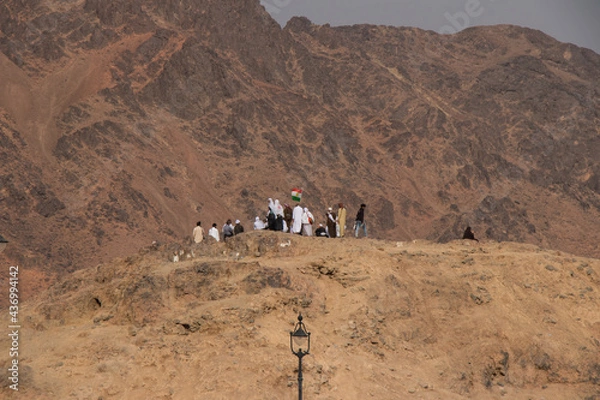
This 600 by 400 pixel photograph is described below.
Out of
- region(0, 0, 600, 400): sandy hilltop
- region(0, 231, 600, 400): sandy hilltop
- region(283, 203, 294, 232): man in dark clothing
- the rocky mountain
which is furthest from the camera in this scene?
the rocky mountain

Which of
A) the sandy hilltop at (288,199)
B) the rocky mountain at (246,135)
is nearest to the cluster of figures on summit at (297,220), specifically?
the sandy hilltop at (288,199)

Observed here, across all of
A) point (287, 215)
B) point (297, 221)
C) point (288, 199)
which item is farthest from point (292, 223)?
point (288, 199)

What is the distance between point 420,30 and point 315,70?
26570 millimetres

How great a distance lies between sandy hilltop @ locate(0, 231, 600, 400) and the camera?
18.9 m

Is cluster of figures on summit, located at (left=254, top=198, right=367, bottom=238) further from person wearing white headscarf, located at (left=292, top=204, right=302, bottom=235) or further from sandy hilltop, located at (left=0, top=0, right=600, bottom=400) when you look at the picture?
sandy hilltop, located at (left=0, top=0, right=600, bottom=400)

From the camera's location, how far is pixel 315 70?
81.9 meters

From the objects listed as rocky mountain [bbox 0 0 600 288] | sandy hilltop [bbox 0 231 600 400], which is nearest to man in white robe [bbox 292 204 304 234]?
sandy hilltop [bbox 0 231 600 400]

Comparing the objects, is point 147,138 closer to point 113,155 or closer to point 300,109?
point 113,155

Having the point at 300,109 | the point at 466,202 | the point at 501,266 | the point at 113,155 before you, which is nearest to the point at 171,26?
the point at 300,109

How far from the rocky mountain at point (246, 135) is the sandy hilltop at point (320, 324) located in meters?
23.7

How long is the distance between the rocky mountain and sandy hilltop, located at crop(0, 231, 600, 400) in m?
23.7

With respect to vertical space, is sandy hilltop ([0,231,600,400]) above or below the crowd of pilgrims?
below

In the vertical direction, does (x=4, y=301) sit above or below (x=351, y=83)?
below

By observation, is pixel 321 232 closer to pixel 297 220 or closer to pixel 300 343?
pixel 297 220
